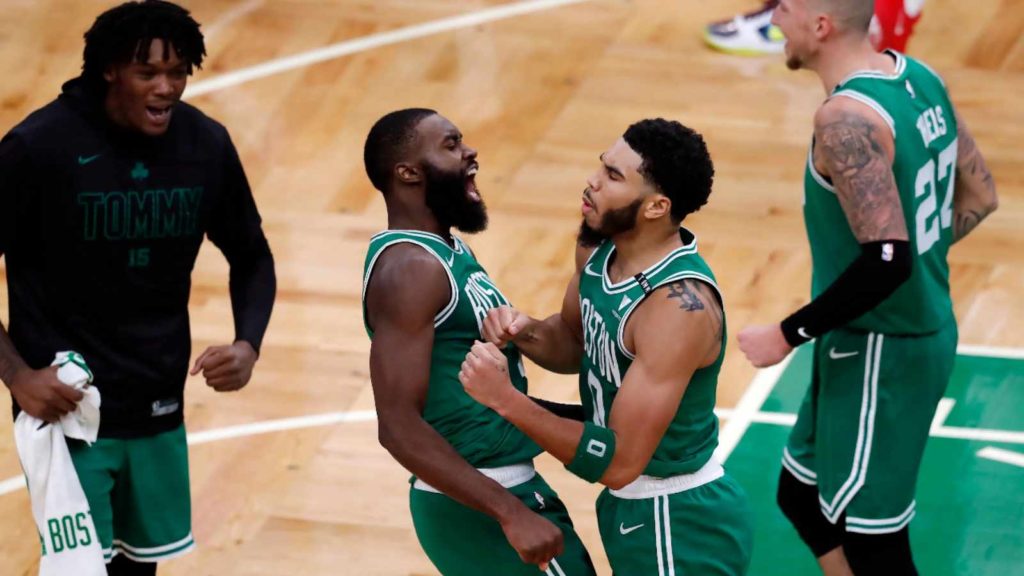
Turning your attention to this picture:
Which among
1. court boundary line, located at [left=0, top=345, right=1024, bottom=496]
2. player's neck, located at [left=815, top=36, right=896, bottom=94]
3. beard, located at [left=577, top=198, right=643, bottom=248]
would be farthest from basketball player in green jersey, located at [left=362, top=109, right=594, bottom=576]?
court boundary line, located at [left=0, top=345, right=1024, bottom=496]

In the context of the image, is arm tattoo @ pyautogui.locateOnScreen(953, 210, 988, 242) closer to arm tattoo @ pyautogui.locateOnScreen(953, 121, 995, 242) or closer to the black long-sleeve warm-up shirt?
arm tattoo @ pyautogui.locateOnScreen(953, 121, 995, 242)

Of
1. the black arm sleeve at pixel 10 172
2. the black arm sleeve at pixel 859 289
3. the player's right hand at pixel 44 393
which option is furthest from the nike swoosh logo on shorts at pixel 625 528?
the black arm sleeve at pixel 10 172

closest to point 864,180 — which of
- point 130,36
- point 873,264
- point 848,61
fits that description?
point 873,264

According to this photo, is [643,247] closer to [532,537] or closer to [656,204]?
[656,204]

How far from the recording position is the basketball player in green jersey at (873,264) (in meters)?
4.32

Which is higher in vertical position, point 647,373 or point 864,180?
point 864,180

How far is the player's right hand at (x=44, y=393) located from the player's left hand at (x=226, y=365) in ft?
1.09

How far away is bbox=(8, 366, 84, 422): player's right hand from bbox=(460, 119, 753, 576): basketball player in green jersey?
1.08m

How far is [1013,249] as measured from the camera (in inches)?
309

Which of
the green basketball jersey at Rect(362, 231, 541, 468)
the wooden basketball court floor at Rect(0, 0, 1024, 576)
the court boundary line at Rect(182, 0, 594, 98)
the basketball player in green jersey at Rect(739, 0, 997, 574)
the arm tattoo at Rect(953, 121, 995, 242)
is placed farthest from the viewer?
the court boundary line at Rect(182, 0, 594, 98)

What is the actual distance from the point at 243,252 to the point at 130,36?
2.37 feet

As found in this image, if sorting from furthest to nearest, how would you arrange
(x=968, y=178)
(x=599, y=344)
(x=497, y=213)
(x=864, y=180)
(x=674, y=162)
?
(x=497, y=213) → (x=968, y=178) → (x=864, y=180) → (x=599, y=344) → (x=674, y=162)

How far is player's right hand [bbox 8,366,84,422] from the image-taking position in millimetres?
4258

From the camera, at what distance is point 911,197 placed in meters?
4.47
